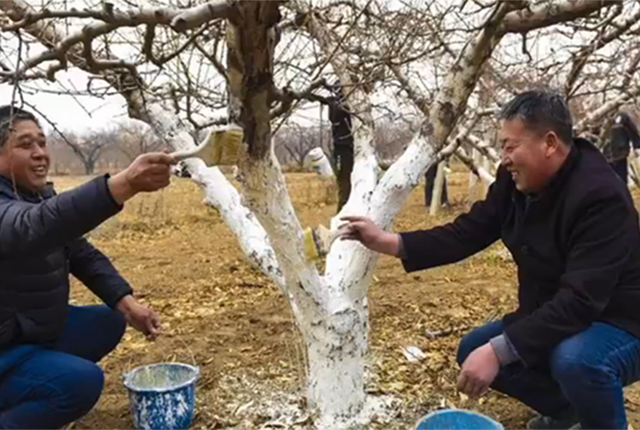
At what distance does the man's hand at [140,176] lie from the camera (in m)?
1.73

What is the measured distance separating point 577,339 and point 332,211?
33.3ft

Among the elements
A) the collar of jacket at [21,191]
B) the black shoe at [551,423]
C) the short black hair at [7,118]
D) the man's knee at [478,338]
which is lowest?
the black shoe at [551,423]

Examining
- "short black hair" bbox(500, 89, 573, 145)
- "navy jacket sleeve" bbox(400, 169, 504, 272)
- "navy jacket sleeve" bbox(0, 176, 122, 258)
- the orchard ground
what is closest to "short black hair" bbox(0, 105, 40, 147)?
A: "navy jacket sleeve" bbox(0, 176, 122, 258)

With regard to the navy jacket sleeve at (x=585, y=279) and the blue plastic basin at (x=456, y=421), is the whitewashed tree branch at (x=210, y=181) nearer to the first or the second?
the blue plastic basin at (x=456, y=421)

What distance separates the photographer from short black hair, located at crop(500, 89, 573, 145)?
2.01 m

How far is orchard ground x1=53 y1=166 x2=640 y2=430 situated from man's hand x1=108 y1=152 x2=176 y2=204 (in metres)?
1.28

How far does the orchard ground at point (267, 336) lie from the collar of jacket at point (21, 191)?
1.04m

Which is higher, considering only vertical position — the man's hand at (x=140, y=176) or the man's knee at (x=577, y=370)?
the man's hand at (x=140, y=176)

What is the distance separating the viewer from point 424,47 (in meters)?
2.97

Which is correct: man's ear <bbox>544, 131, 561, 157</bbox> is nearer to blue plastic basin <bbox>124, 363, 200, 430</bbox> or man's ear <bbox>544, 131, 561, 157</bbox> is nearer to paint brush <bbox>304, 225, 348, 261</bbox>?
paint brush <bbox>304, 225, 348, 261</bbox>

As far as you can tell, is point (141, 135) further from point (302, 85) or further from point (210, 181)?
point (302, 85)

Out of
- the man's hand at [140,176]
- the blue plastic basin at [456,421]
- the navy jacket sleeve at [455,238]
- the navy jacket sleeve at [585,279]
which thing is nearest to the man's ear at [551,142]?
the navy jacket sleeve at [585,279]

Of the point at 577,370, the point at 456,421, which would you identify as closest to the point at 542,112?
the point at 577,370

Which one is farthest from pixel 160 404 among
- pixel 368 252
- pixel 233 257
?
pixel 233 257
